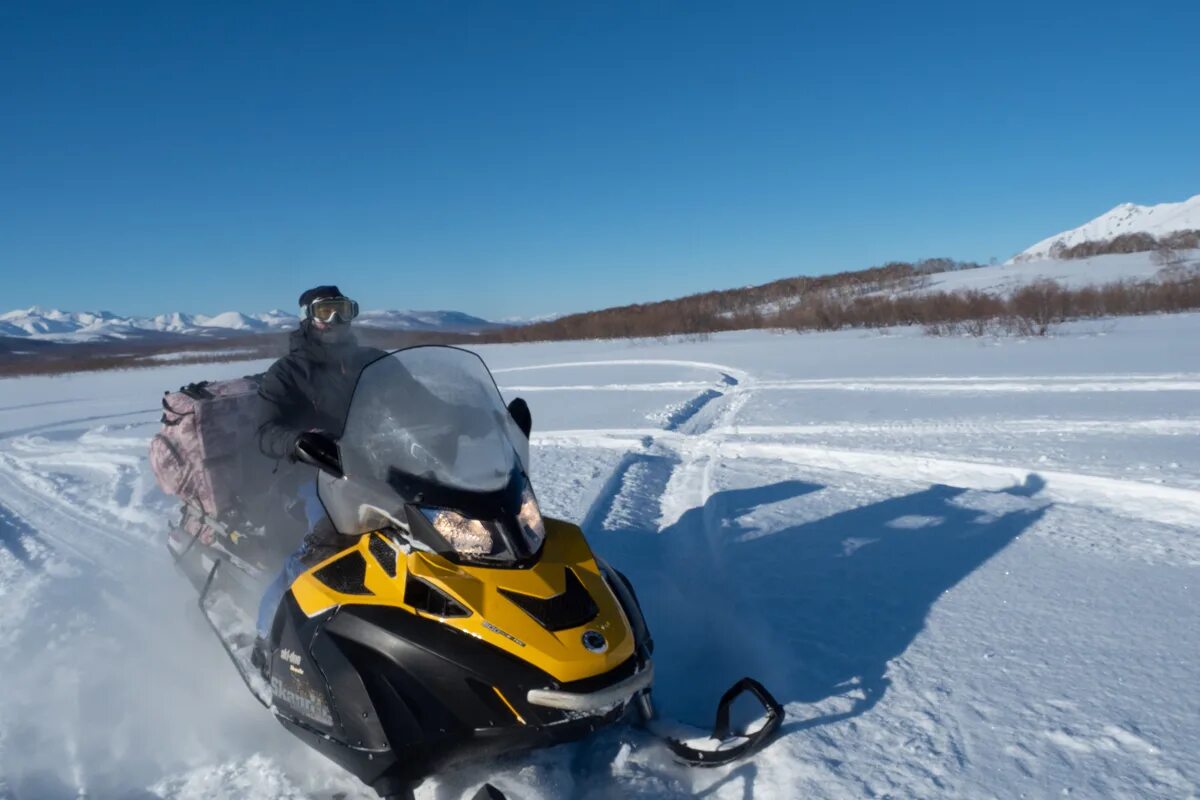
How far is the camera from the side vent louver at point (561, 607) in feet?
7.88

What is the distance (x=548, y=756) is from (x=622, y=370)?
16.1 m

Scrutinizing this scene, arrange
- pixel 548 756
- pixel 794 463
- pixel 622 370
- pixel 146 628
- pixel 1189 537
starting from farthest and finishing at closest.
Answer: pixel 622 370 < pixel 794 463 < pixel 1189 537 < pixel 146 628 < pixel 548 756

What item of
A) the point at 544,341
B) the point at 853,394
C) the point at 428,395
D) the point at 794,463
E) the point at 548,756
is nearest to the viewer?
the point at 548,756

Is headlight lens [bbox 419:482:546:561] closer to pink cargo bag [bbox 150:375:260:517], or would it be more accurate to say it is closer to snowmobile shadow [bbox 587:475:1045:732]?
snowmobile shadow [bbox 587:475:1045:732]

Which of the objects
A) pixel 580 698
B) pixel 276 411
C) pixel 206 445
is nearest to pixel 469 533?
pixel 580 698

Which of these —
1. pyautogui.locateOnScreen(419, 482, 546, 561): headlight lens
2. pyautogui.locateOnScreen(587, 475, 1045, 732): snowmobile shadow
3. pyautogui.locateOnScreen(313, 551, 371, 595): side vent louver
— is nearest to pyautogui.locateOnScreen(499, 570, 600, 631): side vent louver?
pyautogui.locateOnScreen(419, 482, 546, 561): headlight lens

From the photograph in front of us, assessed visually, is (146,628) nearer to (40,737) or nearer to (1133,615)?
(40,737)

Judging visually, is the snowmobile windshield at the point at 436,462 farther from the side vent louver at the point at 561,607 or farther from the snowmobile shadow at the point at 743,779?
the snowmobile shadow at the point at 743,779

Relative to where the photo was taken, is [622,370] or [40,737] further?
[622,370]

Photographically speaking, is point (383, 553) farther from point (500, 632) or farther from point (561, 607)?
point (561, 607)

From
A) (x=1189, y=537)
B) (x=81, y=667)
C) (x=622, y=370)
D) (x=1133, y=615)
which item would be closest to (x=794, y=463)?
(x=1189, y=537)

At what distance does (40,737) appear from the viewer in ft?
10.1

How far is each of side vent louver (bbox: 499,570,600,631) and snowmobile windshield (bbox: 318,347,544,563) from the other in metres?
0.16

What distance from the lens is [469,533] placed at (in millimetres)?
2500
